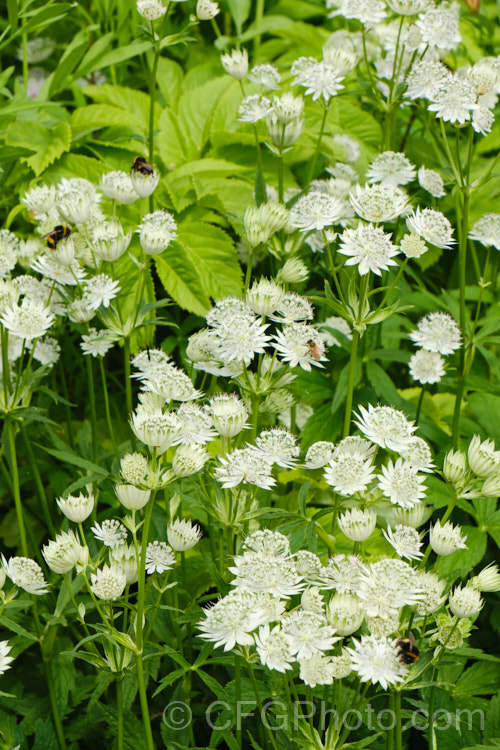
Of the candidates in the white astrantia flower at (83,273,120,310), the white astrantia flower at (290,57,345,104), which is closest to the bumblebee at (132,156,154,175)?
the white astrantia flower at (83,273,120,310)

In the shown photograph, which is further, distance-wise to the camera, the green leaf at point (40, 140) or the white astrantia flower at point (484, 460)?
the green leaf at point (40, 140)

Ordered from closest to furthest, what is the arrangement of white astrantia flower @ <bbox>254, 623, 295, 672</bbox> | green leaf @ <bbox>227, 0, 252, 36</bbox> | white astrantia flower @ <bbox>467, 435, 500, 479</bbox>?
white astrantia flower @ <bbox>254, 623, 295, 672</bbox> → white astrantia flower @ <bbox>467, 435, 500, 479</bbox> → green leaf @ <bbox>227, 0, 252, 36</bbox>

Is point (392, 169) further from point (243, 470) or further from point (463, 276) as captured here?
point (243, 470)

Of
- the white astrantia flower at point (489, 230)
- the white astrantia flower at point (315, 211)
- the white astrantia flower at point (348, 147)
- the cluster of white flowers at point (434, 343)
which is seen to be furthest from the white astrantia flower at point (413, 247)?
the white astrantia flower at point (348, 147)

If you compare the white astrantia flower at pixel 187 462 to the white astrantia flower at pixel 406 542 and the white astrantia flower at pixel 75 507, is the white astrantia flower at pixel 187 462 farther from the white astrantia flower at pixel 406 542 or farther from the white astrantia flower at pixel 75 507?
the white astrantia flower at pixel 406 542

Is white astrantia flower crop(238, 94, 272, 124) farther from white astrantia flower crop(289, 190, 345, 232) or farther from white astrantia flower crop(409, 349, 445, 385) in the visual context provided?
white astrantia flower crop(409, 349, 445, 385)
